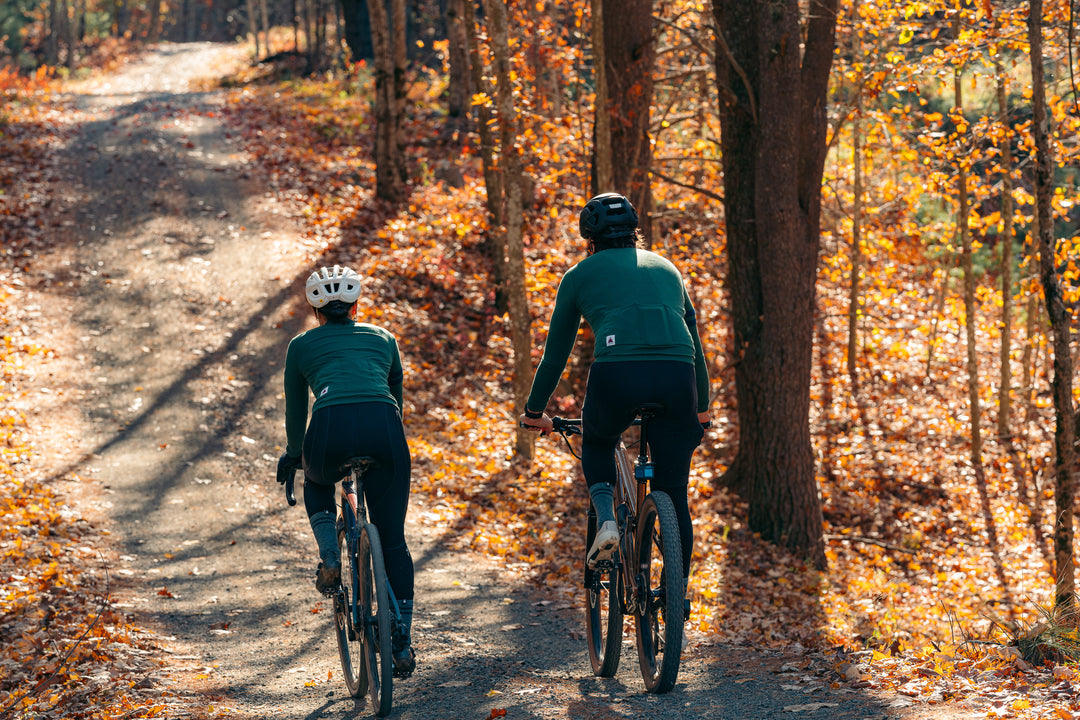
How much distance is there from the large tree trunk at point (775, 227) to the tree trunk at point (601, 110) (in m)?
1.36

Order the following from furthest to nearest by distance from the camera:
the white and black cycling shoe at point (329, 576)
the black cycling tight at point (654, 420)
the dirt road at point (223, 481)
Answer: the dirt road at point (223, 481) < the white and black cycling shoe at point (329, 576) < the black cycling tight at point (654, 420)

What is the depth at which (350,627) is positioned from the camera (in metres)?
4.83

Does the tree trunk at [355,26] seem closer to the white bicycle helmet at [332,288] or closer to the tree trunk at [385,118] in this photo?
the tree trunk at [385,118]

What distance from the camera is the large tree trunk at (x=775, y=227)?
29.1 feet

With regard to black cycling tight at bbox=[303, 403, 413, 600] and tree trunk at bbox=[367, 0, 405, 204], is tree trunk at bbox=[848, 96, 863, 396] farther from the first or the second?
black cycling tight at bbox=[303, 403, 413, 600]

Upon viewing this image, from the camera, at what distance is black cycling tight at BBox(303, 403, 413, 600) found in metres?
4.50

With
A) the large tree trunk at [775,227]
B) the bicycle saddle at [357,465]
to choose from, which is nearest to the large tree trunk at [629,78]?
the large tree trunk at [775,227]

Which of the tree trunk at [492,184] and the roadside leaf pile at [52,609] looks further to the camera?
the tree trunk at [492,184]

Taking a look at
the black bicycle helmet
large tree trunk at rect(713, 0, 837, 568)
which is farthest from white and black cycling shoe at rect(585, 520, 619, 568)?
large tree trunk at rect(713, 0, 837, 568)

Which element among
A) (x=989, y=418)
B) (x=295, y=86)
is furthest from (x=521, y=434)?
(x=295, y=86)

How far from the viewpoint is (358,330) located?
4.71 meters

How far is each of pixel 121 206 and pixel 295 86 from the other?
39.6 feet

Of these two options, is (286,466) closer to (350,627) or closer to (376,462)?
(376,462)

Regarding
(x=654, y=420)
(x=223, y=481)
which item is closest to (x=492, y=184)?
(x=223, y=481)
